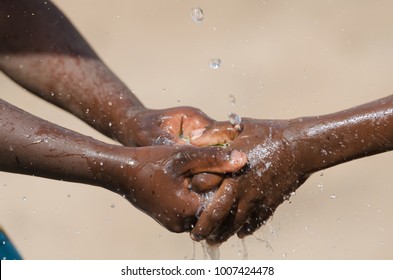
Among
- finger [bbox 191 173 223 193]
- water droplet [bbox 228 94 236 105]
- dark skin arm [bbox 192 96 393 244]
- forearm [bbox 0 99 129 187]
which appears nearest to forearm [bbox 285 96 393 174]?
dark skin arm [bbox 192 96 393 244]

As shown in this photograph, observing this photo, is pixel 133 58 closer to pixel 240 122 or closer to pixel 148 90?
pixel 148 90

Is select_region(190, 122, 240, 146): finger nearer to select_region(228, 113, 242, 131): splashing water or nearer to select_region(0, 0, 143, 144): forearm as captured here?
select_region(228, 113, 242, 131): splashing water

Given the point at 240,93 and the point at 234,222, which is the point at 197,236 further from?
the point at 240,93

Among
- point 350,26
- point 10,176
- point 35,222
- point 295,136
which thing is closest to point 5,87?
point 10,176

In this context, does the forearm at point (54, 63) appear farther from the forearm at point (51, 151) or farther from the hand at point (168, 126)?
the forearm at point (51, 151)

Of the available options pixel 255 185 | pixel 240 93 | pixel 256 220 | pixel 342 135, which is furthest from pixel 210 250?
pixel 240 93

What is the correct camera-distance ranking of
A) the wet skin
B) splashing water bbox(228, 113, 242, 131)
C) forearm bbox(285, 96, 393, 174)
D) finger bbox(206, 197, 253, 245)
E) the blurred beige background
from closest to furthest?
forearm bbox(285, 96, 393, 174), finger bbox(206, 197, 253, 245), splashing water bbox(228, 113, 242, 131), the wet skin, the blurred beige background
